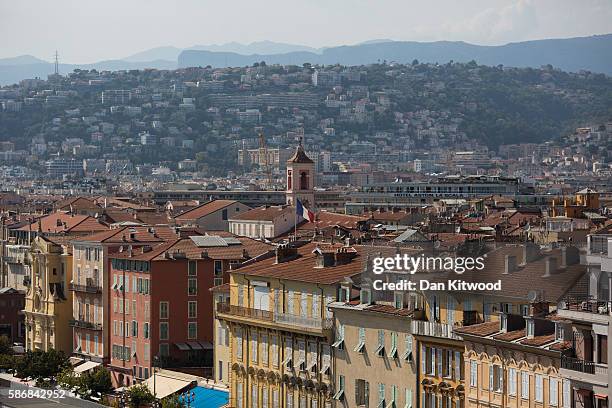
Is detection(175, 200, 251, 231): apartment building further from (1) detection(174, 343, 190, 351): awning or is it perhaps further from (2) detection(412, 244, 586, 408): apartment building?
(2) detection(412, 244, 586, 408): apartment building

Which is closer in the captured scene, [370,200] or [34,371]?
[34,371]

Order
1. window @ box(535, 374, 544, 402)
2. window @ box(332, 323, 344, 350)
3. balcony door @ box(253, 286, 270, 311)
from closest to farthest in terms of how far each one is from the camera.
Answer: window @ box(535, 374, 544, 402) → window @ box(332, 323, 344, 350) → balcony door @ box(253, 286, 270, 311)

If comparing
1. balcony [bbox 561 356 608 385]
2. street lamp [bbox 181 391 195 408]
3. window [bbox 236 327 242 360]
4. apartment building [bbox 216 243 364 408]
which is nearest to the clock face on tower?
street lamp [bbox 181 391 195 408]

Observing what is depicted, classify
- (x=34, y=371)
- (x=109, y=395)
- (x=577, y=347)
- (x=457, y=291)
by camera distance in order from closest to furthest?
(x=577, y=347)
(x=457, y=291)
(x=109, y=395)
(x=34, y=371)

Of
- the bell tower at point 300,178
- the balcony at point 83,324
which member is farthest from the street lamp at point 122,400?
the bell tower at point 300,178

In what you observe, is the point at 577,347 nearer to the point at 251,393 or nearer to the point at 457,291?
the point at 457,291

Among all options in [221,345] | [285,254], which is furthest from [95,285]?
[285,254]

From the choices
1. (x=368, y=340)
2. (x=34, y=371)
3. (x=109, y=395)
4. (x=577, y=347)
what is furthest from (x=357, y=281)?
(x=34, y=371)
